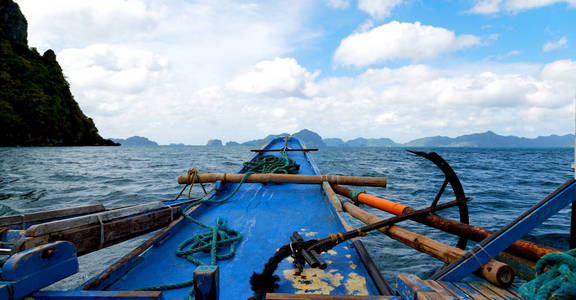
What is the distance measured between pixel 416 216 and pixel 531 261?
1.07 m

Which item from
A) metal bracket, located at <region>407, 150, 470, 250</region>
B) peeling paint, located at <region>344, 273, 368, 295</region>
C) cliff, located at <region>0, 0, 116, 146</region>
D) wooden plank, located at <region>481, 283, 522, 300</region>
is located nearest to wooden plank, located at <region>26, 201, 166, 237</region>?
A: peeling paint, located at <region>344, 273, 368, 295</region>

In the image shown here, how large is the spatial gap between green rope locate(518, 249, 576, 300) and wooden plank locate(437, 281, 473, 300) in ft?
0.96

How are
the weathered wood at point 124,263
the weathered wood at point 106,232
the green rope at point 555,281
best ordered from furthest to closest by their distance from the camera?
the weathered wood at point 124,263 → the weathered wood at point 106,232 → the green rope at point 555,281

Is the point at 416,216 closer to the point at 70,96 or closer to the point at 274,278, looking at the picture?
the point at 274,278

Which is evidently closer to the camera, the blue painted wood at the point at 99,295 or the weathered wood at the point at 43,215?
the blue painted wood at the point at 99,295

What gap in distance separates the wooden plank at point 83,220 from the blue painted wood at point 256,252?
0.44m

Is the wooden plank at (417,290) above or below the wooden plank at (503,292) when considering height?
above

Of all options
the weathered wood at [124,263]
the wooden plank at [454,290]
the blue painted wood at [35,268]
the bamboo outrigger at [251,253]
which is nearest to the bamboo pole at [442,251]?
the bamboo outrigger at [251,253]

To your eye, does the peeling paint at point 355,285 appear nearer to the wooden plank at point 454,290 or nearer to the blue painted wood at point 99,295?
the wooden plank at point 454,290

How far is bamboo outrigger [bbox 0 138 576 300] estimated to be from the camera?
56.2 inches

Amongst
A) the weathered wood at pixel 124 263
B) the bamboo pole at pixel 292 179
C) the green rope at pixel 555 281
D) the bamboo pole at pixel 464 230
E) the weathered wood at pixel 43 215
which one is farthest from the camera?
the bamboo pole at pixel 292 179

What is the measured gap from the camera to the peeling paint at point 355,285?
6.91ft

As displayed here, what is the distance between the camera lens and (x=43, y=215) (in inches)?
98.2

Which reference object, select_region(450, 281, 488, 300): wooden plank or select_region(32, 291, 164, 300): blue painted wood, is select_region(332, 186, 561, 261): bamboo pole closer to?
select_region(450, 281, 488, 300): wooden plank
